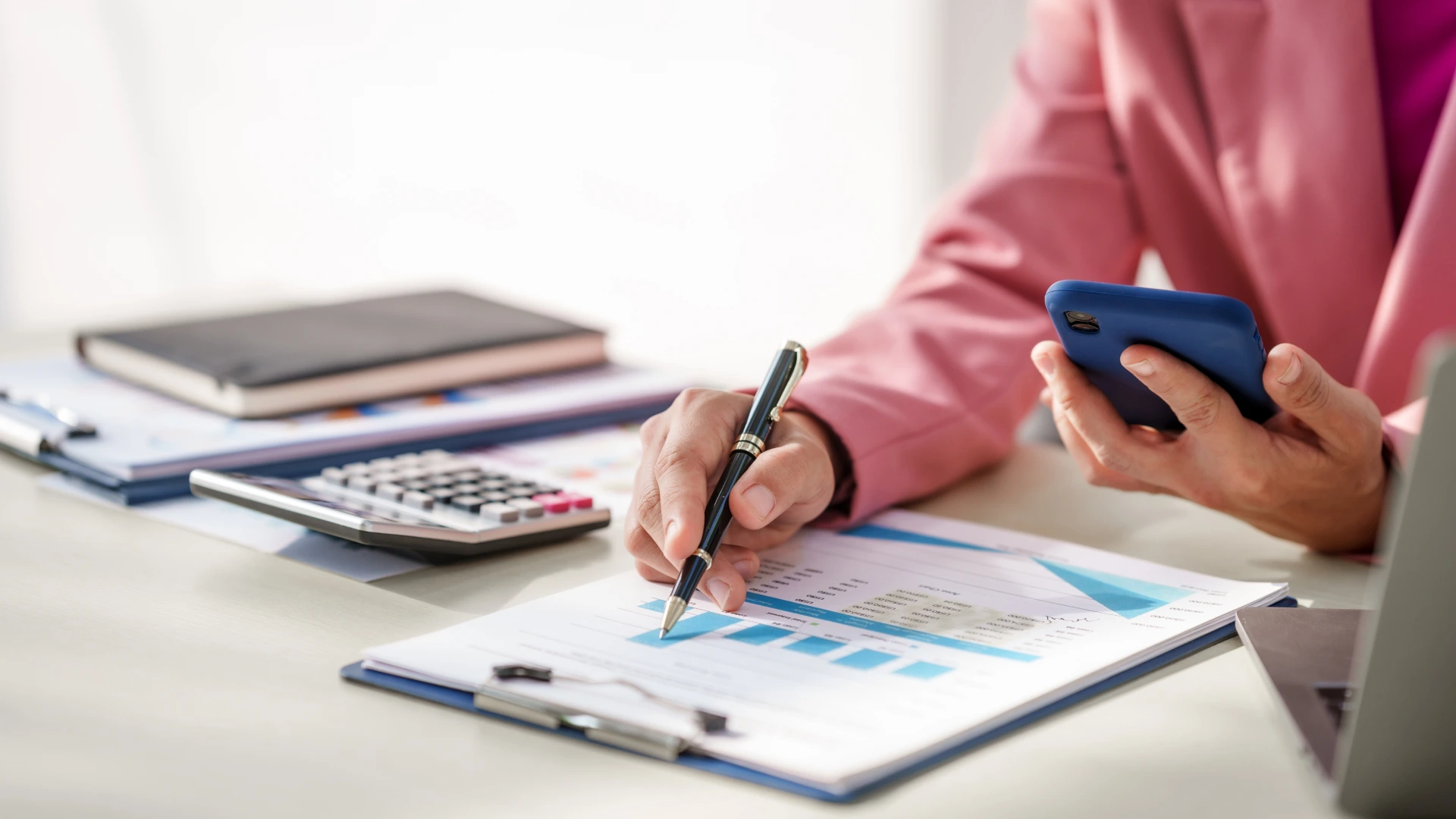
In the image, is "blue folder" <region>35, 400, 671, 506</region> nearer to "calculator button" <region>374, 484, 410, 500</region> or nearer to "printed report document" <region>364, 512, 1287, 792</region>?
"calculator button" <region>374, 484, 410, 500</region>

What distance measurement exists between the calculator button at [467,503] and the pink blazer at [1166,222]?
206 millimetres

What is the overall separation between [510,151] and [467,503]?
307 centimetres

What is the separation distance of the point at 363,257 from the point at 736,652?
3.33 m

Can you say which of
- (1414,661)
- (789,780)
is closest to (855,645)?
(789,780)

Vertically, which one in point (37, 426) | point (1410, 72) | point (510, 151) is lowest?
point (510, 151)

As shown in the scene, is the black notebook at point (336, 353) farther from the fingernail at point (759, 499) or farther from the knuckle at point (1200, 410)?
the knuckle at point (1200, 410)

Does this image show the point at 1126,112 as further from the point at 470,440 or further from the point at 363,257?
the point at 363,257

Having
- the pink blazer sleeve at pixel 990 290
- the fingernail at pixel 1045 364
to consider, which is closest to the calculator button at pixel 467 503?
the pink blazer sleeve at pixel 990 290

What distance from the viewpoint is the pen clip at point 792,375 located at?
0.74 meters

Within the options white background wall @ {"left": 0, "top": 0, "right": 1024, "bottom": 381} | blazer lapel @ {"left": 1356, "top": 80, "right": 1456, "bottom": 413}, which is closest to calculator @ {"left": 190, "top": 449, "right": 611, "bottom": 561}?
blazer lapel @ {"left": 1356, "top": 80, "right": 1456, "bottom": 413}

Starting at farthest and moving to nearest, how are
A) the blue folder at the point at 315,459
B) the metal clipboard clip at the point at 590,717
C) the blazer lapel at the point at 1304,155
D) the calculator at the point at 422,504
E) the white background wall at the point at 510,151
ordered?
the white background wall at the point at 510,151 < the blazer lapel at the point at 1304,155 < the blue folder at the point at 315,459 < the calculator at the point at 422,504 < the metal clipboard clip at the point at 590,717

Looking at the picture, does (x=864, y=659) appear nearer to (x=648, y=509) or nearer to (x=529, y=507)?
(x=648, y=509)

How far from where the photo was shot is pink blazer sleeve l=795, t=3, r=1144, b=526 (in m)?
0.85

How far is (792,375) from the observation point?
0.75 m
